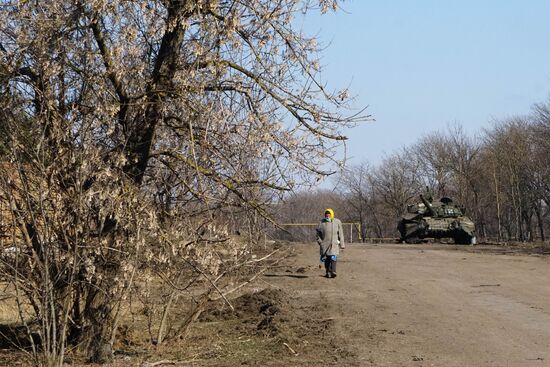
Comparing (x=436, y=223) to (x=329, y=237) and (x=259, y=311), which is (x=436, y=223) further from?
(x=259, y=311)

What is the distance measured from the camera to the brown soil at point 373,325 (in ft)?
31.9

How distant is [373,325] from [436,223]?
109 feet

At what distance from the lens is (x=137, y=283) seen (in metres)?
9.61

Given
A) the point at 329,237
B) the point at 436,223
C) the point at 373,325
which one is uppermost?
the point at 436,223

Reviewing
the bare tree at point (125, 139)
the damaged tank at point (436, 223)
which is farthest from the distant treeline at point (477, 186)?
the bare tree at point (125, 139)

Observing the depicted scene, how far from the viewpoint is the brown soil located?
9.73 m

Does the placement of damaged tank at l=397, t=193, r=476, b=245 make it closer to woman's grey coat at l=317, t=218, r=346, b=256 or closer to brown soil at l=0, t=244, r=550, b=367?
brown soil at l=0, t=244, r=550, b=367

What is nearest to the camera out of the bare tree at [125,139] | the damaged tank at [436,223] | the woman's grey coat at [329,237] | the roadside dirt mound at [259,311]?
the bare tree at [125,139]

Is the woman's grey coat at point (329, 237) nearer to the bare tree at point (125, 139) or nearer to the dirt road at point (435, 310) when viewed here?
the dirt road at point (435, 310)

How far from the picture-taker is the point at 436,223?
146 feet

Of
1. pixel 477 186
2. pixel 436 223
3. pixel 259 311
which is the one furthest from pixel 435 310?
pixel 477 186

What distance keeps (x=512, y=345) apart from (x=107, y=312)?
494 cm

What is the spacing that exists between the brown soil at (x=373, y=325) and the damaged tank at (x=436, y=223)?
24.5m

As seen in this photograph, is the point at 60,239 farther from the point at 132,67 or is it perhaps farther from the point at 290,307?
the point at 290,307
